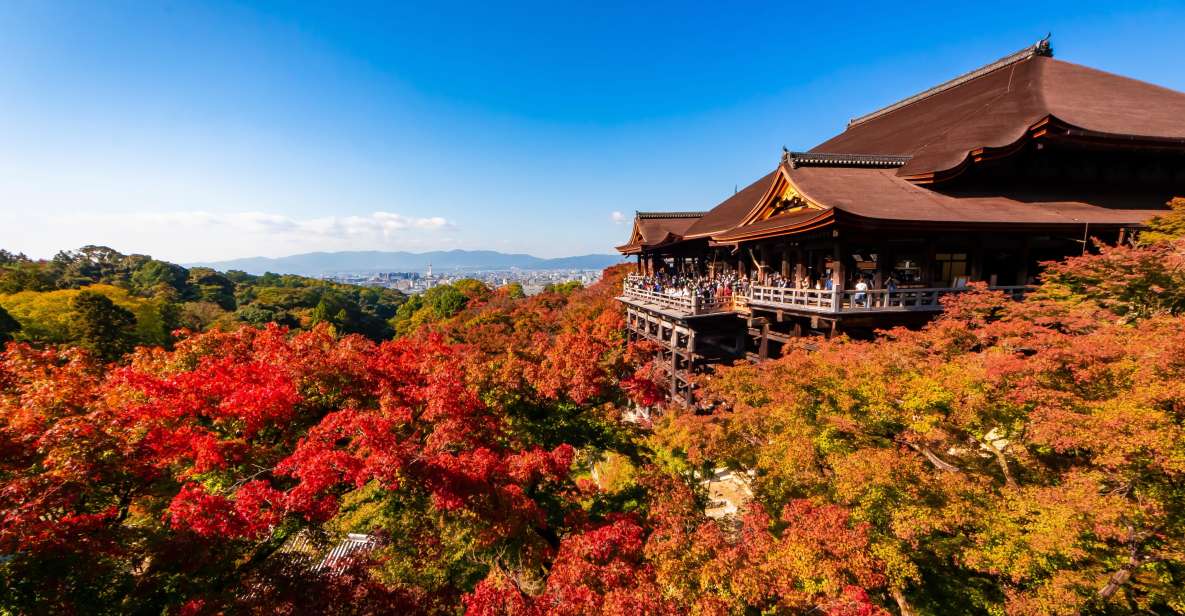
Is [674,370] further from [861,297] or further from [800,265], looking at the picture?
[861,297]

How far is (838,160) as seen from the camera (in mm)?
14117

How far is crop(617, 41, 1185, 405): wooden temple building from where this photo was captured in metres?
11.1

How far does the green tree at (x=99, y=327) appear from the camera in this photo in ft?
83.7

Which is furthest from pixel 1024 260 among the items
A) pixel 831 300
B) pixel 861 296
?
pixel 831 300

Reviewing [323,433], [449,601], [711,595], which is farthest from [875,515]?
[323,433]

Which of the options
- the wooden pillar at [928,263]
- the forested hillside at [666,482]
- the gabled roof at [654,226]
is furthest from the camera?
the gabled roof at [654,226]

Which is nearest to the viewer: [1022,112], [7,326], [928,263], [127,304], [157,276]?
[928,263]

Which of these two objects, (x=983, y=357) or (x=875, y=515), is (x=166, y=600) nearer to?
(x=875, y=515)

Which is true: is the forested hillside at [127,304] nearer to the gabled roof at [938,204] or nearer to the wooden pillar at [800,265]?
the wooden pillar at [800,265]

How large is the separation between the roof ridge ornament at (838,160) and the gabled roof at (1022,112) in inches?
22.6

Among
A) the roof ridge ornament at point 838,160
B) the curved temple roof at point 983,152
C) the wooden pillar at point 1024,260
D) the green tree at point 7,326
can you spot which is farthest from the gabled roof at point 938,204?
the green tree at point 7,326

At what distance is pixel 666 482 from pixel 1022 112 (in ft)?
56.7

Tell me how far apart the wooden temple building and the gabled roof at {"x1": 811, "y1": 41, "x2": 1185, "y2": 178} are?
8cm

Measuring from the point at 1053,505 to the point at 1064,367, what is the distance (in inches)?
84.7
